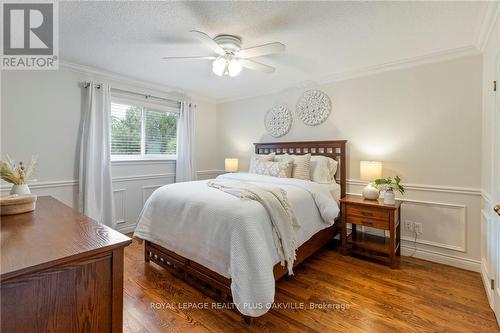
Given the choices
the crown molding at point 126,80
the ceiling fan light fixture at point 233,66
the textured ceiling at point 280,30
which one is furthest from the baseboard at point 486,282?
the crown molding at point 126,80

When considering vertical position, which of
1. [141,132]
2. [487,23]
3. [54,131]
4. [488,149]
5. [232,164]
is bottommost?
[232,164]

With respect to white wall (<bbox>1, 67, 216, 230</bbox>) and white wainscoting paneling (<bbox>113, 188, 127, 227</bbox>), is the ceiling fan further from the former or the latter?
white wainscoting paneling (<bbox>113, 188, 127, 227</bbox>)

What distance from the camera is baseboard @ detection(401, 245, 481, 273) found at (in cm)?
246

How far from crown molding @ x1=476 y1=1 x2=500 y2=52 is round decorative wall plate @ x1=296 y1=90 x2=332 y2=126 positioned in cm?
160

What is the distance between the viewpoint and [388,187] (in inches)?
105

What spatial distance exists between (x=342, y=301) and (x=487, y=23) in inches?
104

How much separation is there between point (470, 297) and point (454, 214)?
2.93 ft

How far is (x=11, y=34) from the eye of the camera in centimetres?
217

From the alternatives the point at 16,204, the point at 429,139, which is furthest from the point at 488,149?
the point at 16,204

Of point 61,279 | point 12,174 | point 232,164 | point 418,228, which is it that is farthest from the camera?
point 232,164

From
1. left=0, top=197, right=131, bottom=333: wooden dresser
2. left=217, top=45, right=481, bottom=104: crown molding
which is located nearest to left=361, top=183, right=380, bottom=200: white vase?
left=217, top=45, right=481, bottom=104: crown molding

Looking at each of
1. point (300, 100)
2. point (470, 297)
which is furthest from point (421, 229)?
point (300, 100)

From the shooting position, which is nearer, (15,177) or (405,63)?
(15,177)

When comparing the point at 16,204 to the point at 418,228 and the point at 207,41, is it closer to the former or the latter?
the point at 207,41
